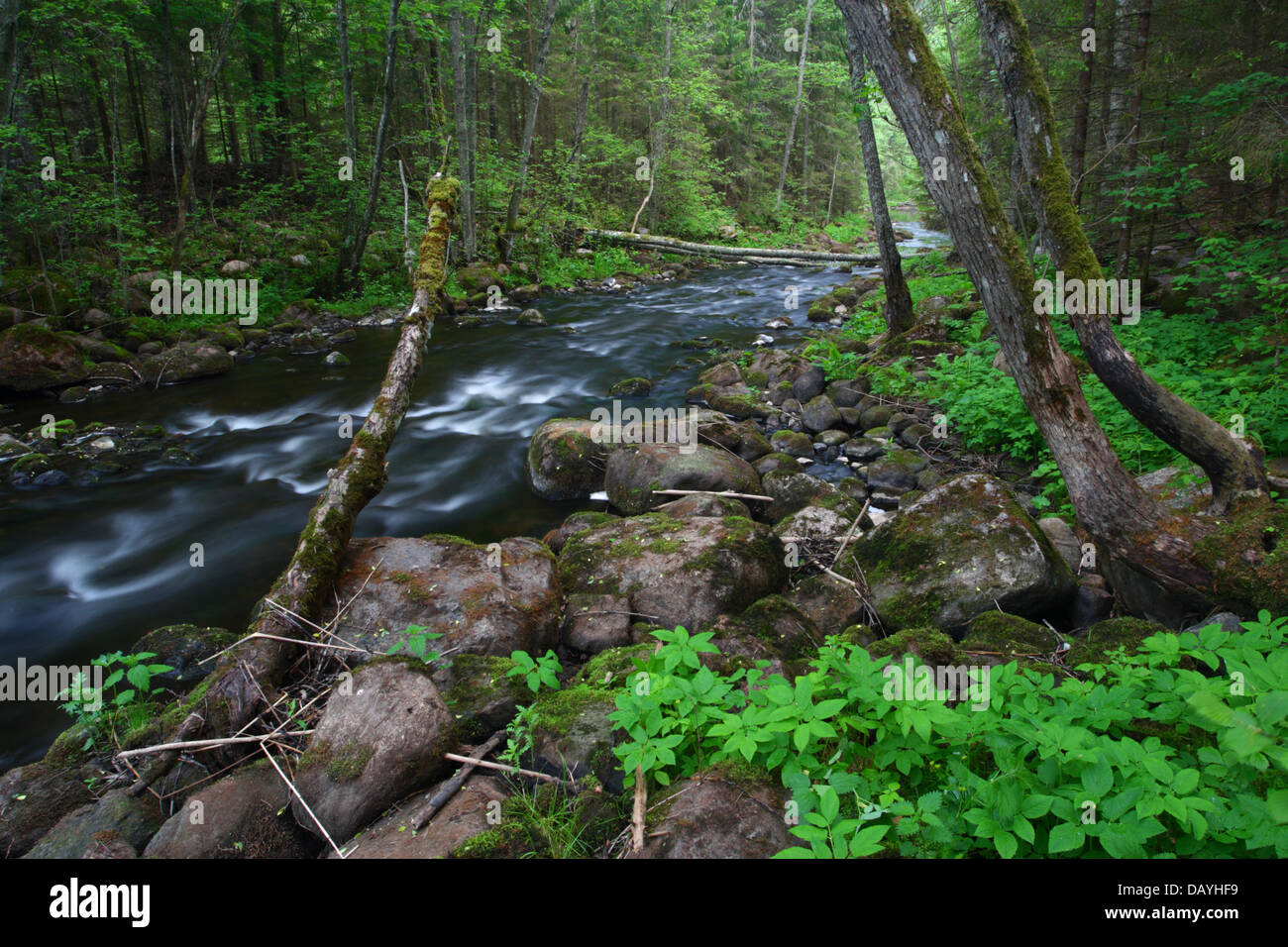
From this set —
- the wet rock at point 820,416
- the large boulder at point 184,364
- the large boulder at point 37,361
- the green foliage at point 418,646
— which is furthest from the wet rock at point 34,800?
the large boulder at point 184,364

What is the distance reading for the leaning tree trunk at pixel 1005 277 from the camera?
4293 millimetres

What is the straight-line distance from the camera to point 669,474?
686 centimetres

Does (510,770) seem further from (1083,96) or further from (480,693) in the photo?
(1083,96)

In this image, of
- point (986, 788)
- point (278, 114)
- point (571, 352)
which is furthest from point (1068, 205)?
point (278, 114)

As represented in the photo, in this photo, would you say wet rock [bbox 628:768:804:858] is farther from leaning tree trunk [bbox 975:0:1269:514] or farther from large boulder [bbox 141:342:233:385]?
large boulder [bbox 141:342:233:385]

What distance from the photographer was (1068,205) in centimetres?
472

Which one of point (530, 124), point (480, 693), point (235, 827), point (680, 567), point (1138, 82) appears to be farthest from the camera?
point (530, 124)

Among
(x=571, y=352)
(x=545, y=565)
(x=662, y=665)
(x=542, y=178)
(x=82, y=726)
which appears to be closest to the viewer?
(x=662, y=665)

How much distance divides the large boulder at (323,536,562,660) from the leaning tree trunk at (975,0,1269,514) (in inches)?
169

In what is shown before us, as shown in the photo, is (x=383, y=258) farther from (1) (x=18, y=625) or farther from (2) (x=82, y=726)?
(2) (x=82, y=726)

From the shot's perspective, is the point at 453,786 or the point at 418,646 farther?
the point at 418,646

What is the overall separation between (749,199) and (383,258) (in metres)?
24.2

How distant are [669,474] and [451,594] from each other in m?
2.94

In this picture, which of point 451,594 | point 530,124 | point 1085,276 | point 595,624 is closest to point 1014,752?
point 595,624
